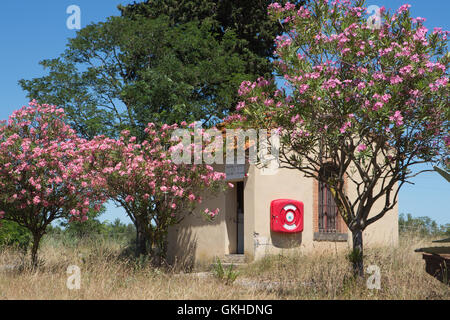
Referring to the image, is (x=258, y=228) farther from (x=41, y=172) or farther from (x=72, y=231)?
(x=72, y=231)

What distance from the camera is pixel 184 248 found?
672 inches

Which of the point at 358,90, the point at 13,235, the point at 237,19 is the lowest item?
the point at 13,235

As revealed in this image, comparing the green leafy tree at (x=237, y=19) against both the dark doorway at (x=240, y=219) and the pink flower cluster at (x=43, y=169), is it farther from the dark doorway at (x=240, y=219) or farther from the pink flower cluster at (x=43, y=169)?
the pink flower cluster at (x=43, y=169)

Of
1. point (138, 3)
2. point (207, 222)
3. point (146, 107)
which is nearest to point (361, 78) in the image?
point (207, 222)

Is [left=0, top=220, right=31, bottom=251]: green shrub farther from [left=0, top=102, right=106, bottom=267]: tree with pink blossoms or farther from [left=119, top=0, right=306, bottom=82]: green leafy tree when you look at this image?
[left=119, top=0, right=306, bottom=82]: green leafy tree

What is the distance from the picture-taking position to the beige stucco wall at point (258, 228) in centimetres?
1470

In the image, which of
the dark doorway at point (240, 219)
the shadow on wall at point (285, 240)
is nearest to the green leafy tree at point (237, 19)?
the dark doorway at point (240, 219)

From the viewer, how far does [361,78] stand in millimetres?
8562

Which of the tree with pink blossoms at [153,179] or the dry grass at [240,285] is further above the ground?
the tree with pink blossoms at [153,179]

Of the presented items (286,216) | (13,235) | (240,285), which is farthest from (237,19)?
(240,285)

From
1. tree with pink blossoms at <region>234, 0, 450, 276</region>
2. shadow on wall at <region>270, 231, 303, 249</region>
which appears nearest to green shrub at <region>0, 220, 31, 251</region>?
shadow on wall at <region>270, 231, 303, 249</region>

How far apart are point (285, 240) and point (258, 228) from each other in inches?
36.7

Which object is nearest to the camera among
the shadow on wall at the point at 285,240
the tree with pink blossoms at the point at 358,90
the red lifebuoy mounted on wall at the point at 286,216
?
the tree with pink blossoms at the point at 358,90

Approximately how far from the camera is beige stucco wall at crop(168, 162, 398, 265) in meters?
14.7
